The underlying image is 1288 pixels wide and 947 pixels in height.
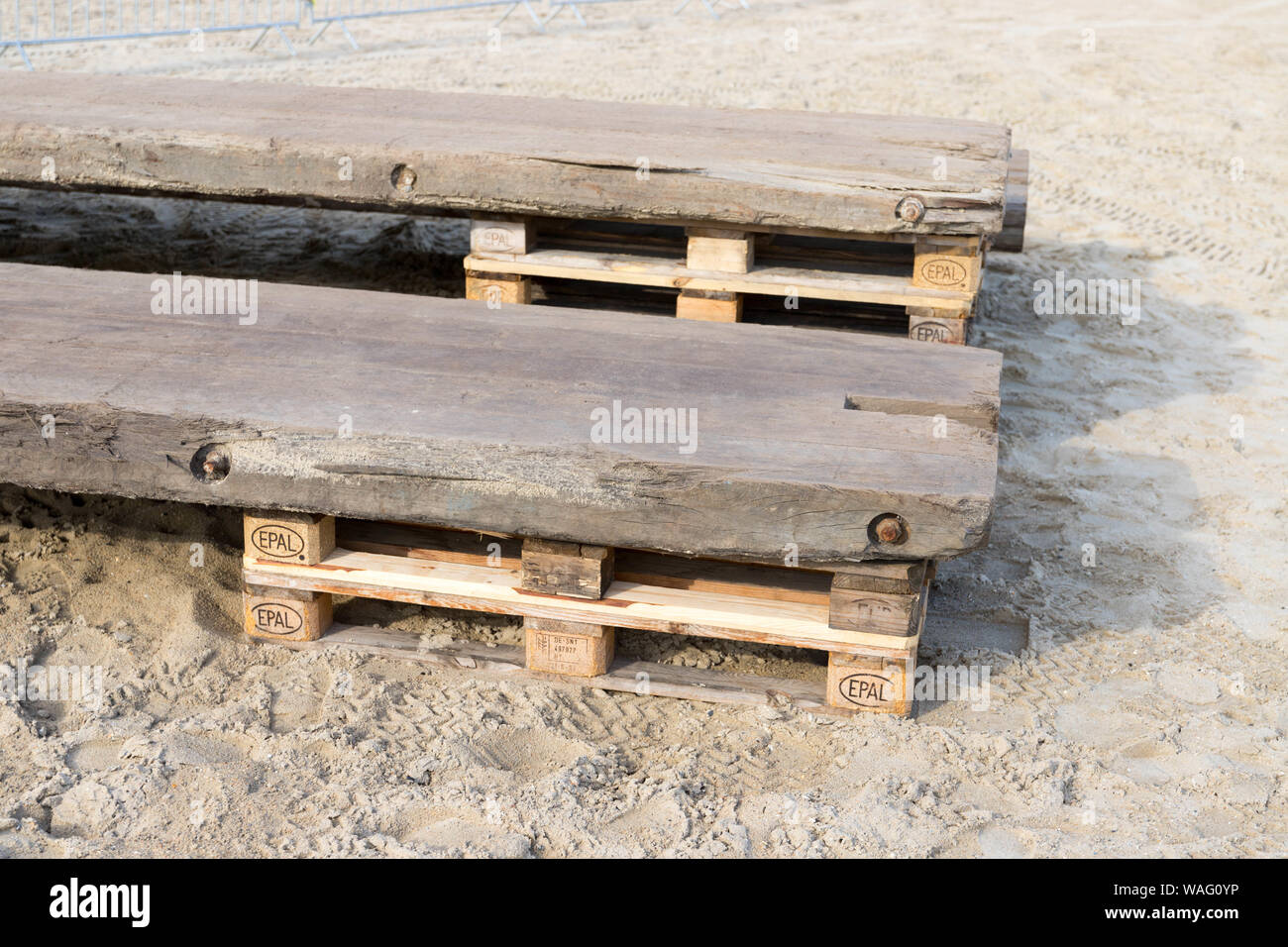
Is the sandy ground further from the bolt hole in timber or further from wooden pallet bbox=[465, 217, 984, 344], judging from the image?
wooden pallet bbox=[465, 217, 984, 344]

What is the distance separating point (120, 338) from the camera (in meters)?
3.71

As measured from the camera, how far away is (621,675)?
3533 mm

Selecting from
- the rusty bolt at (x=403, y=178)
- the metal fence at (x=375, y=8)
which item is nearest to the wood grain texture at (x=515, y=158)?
the rusty bolt at (x=403, y=178)

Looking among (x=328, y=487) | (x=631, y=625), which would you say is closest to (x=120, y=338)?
(x=328, y=487)

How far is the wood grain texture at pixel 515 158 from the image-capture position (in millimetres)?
4668

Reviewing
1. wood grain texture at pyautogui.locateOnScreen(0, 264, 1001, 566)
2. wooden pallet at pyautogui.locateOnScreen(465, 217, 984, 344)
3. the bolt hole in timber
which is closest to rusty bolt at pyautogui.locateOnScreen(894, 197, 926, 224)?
wooden pallet at pyautogui.locateOnScreen(465, 217, 984, 344)

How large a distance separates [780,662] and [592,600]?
0.66 m

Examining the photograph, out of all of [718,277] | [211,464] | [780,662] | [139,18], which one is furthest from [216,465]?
[139,18]

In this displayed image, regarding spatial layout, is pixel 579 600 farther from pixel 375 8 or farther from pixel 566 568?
pixel 375 8

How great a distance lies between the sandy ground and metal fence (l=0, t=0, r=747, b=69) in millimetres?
3585

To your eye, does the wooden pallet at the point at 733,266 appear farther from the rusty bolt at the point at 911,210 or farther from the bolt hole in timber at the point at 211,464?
the bolt hole in timber at the point at 211,464
